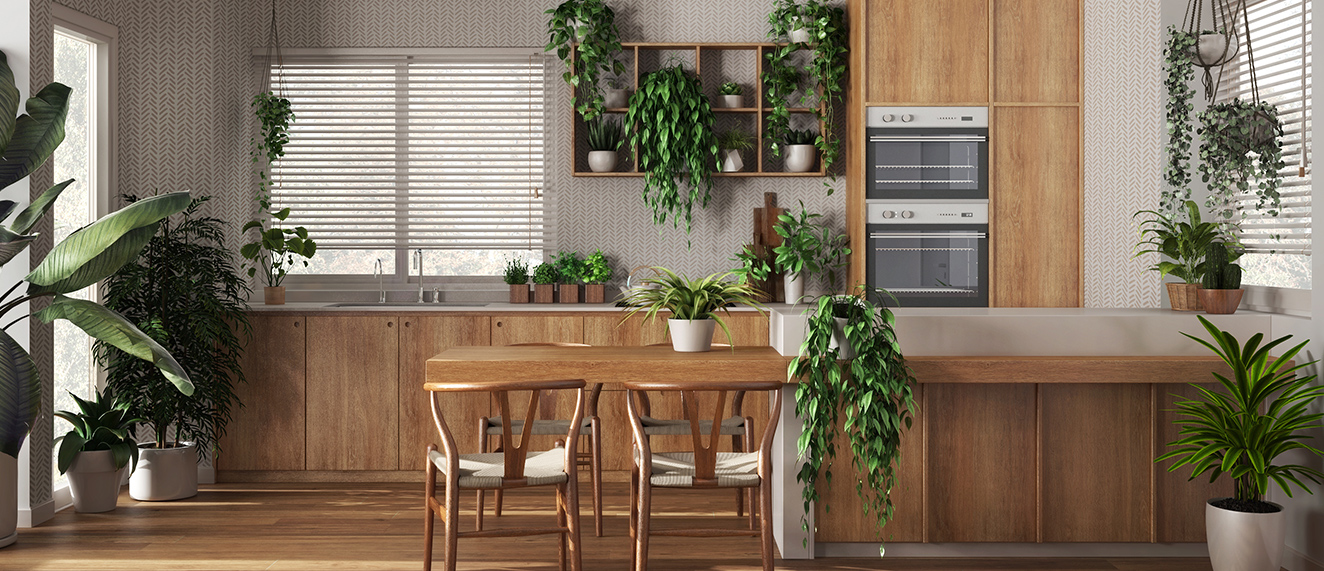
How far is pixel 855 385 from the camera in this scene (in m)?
3.26

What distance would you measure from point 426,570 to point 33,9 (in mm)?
2901

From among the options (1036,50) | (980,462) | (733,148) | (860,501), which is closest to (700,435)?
(860,501)

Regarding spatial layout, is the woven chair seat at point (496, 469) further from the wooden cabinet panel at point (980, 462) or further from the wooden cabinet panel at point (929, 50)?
the wooden cabinet panel at point (929, 50)

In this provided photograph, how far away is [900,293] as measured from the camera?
196 inches

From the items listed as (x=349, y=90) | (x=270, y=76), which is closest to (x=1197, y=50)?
(x=349, y=90)

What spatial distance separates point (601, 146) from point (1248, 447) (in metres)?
3.45

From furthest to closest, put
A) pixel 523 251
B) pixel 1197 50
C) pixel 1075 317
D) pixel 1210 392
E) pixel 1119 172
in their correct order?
pixel 523 251
pixel 1119 172
pixel 1197 50
pixel 1075 317
pixel 1210 392

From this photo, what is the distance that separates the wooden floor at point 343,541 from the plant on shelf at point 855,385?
0.48 meters

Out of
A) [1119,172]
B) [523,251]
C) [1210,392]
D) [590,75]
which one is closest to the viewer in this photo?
[1210,392]

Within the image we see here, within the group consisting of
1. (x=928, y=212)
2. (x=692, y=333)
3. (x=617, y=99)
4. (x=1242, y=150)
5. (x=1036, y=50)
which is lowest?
(x=692, y=333)

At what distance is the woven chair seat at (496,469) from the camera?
300cm

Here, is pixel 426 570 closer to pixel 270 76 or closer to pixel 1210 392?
pixel 1210 392

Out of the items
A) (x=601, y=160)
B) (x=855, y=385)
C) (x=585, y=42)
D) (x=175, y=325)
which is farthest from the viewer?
(x=601, y=160)

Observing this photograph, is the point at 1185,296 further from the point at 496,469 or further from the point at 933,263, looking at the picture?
the point at 496,469
